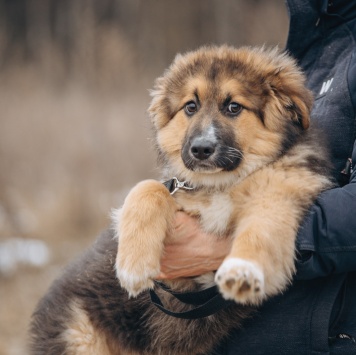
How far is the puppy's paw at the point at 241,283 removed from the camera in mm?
2469

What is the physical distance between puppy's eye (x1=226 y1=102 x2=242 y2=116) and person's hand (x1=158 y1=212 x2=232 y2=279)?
0.68 m

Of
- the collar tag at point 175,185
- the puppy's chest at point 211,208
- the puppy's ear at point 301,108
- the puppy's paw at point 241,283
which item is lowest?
the puppy's paw at point 241,283

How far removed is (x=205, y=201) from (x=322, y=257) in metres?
0.75

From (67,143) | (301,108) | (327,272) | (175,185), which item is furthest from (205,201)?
(67,143)

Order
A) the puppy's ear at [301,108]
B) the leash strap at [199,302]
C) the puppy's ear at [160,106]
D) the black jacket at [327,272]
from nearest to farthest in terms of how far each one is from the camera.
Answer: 1. the black jacket at [327,272]
2. the leash strap at [199,302]
3. the puppy's ear at [301,108]
4. the puppy's ear at [160,106]

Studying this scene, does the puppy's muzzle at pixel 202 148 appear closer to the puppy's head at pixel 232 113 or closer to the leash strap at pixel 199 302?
the puppy's head at pixel 232 113

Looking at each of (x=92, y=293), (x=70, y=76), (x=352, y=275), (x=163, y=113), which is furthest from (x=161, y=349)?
(x=70, y=76)

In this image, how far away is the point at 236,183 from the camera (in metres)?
3.16

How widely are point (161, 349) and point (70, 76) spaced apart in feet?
37.1

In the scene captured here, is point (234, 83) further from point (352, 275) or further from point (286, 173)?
point (352, 275)

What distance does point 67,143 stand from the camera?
34.3 feet

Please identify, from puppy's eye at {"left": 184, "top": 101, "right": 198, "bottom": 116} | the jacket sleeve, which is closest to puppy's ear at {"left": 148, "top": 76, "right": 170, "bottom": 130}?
puppy's eye at {"left": 184, "top": 101, "right": 198, "bottom": 116}

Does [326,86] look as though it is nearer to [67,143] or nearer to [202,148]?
[202,148]

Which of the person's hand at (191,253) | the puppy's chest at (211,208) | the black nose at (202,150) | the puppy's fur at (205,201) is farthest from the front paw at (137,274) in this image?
the black nose at (202,150)
